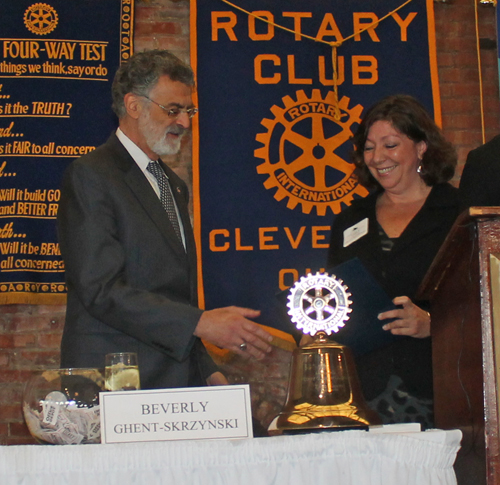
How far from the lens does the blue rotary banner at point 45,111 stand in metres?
3.33

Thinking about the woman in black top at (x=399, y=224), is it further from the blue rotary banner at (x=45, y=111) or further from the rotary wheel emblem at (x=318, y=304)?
the blue rotary banner at (x=45, y=111)

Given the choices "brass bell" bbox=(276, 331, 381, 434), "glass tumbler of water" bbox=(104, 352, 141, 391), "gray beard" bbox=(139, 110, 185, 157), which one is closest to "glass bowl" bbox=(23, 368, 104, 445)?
"glass tumbler of water" bbox=(104, 352, 141, 391)

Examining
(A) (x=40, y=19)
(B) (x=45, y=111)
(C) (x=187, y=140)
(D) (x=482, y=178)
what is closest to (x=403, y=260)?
(D) (x=482, y=178)

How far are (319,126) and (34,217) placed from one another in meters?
1.41

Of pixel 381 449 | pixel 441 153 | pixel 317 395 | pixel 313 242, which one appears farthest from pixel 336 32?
pixel 381 449

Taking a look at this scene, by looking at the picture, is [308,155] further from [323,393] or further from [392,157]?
[323,393]

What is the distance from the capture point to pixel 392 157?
2.43 m

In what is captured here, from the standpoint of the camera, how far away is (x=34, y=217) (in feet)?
11.0

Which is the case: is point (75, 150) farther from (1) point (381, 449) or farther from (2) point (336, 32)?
(1) point (381, 449)

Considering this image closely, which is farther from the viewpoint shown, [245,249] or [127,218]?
[245,249]

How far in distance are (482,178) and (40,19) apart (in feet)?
8.26

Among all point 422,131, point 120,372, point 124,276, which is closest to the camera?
point 120,372

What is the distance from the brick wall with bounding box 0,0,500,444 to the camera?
11.1 ft

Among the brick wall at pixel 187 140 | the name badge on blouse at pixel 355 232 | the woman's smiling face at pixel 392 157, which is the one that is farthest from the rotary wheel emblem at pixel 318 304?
the brick wall at pixel 187 140
